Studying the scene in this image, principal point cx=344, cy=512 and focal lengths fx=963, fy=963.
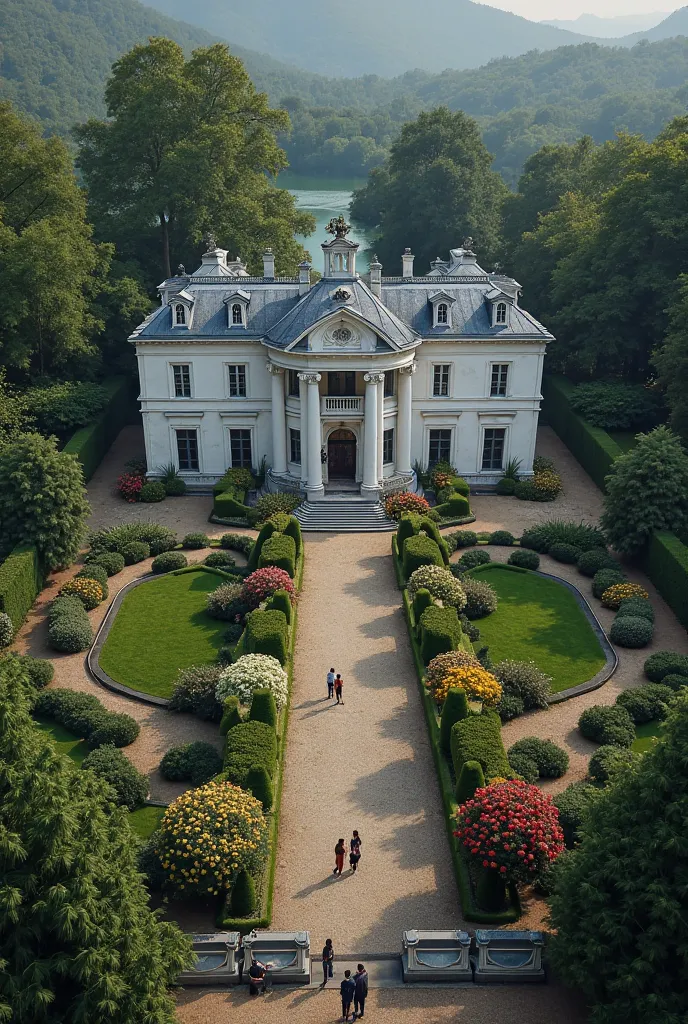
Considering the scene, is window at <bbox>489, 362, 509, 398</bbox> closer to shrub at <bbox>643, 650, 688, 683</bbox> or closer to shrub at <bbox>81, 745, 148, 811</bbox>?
shrub at <bbox>643, 650, 688, 683</bbox>

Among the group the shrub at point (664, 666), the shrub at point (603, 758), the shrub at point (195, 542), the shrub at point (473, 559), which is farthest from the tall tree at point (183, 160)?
the shrub at point (603, 758)

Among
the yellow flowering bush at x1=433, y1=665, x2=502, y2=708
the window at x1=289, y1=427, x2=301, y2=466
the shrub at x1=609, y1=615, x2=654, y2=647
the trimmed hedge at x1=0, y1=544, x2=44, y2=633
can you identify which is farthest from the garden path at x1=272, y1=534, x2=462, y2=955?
the window at x1=289, y1=427, x2=301, y2=466

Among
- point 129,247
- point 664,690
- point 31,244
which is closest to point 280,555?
point 664,690

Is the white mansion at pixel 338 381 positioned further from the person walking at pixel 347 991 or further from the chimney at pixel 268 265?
the person walking at pixel 347 991

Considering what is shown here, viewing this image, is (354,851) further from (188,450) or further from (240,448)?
(188,450)

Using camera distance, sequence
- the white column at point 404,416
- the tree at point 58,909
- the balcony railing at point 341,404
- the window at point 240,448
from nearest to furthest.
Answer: the tree at point 58,909 < the balcony railing at point 341,404 < the white column at point 404,416 < the window at point 240,448

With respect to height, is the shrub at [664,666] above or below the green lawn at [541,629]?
above

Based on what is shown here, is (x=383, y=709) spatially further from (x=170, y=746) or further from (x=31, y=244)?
(x=31, y=244)
